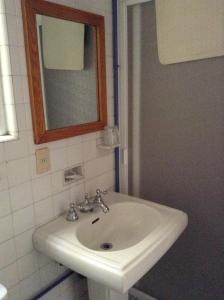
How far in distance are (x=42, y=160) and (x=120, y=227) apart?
581 millimetres

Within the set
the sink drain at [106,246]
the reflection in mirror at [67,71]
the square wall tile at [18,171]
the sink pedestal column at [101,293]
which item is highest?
the reflection in mirror at [67,71]

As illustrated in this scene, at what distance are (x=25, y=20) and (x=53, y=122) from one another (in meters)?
0.43

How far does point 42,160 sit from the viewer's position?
1.16 metres

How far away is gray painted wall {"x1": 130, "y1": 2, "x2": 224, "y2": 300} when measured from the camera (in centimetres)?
131

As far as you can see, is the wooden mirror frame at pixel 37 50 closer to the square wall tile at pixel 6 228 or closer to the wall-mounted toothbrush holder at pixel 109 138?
the wall-mounted toothbrush holder at pixel 109 138

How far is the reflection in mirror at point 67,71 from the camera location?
3.71 ft

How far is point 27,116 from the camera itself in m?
1.08

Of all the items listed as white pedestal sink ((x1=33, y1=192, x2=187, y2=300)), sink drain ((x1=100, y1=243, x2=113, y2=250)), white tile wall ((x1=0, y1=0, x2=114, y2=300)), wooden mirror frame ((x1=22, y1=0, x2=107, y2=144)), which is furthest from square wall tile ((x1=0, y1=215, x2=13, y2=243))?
sink drain ((x1=100, y1=243, x2=113, y2=250))

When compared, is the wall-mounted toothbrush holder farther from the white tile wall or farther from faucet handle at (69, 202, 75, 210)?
faucet handle at (69, 202, 75, 210)

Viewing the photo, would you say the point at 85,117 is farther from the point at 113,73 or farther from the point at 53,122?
the point at 113,73

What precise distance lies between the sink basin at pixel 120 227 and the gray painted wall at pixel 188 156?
8.9 inches

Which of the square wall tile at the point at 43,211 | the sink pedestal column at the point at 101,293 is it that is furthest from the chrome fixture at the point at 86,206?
the sink pedestal column at the point at 101,293

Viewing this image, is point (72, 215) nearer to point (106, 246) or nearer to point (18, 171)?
point (106, 246)

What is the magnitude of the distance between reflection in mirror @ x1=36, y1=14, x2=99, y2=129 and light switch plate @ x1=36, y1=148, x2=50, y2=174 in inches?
4.5
